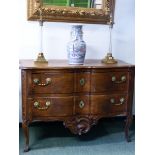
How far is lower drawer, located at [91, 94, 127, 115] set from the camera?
225 centimetres

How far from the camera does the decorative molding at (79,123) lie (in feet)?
7.36

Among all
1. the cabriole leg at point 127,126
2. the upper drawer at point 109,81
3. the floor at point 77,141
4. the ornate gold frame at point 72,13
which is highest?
the ornate gold frame at point 72,13

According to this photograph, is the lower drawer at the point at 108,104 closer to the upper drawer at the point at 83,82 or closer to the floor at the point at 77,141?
the upper drawer at the point at 83,82

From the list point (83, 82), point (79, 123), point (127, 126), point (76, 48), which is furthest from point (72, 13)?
point (127, 126)

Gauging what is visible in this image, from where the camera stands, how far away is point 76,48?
221cm

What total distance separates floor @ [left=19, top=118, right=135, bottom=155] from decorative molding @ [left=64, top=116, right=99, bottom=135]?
0.18m

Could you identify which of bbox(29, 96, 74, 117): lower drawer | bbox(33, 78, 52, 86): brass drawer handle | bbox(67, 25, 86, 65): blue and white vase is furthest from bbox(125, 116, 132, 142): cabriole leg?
bbox(33, 78, 52, 86): brass drawer handle

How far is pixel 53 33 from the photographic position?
265 centimetres

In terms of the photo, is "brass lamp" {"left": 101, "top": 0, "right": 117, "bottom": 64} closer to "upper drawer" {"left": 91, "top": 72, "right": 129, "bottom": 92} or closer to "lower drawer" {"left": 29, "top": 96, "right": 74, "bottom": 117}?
"upper drawer" {"left": 91, "top": 72, "right": 129, "bottom": 92}

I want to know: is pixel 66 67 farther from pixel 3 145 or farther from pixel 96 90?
pixel 3 145

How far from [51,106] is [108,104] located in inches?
20.2

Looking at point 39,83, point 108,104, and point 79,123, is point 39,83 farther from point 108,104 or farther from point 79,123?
point 108,104

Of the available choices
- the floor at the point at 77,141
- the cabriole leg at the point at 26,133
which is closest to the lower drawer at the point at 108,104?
the floor at the point at 77,141
